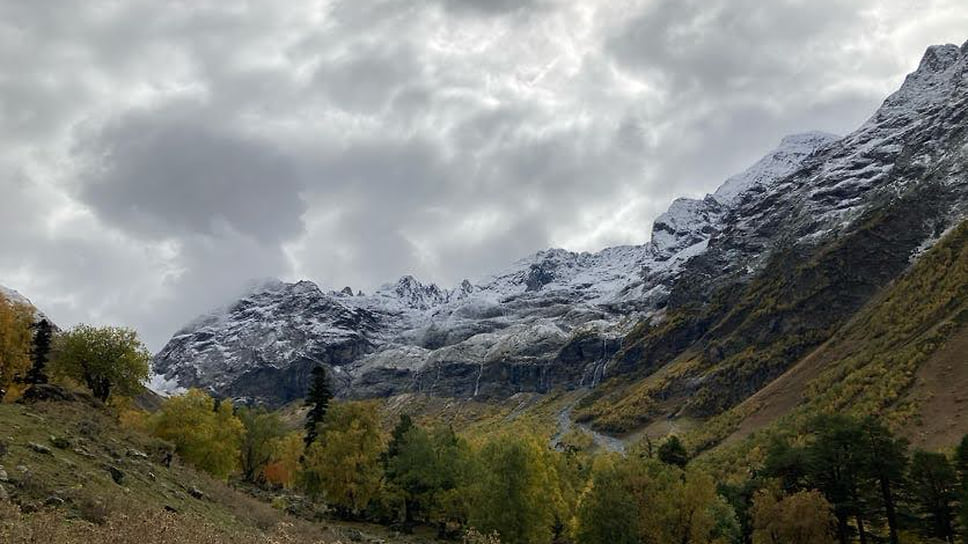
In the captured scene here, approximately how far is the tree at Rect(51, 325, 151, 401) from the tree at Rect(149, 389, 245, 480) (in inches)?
157

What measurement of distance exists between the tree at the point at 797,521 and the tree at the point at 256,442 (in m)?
59.9

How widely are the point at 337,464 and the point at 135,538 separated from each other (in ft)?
170

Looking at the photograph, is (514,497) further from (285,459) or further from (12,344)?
(285,459)

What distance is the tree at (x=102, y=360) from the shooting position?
5541 cm

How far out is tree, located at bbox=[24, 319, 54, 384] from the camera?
5866 centimetres

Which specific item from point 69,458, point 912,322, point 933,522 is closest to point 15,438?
point 69,458

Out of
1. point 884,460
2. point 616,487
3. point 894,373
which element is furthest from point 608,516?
point 894,373

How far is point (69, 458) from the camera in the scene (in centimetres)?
2152

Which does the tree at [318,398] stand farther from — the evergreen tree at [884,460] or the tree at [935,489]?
the tree at [935,489]

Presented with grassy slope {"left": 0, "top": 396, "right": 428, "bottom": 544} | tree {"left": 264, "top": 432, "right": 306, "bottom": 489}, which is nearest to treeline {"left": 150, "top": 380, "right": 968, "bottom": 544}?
tree {"left": 264, "top": 432, "right": 306, "bottom": 489}

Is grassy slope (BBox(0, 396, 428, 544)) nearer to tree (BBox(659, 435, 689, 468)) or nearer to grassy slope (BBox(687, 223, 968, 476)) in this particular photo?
tree (BBox(659, 435, 689, 468))

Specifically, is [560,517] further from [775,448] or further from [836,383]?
[836,383]

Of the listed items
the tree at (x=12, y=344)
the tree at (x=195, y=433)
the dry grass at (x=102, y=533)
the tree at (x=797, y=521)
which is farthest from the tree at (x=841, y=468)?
the tree at (x=12, y=344)

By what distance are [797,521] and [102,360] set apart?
189 feet
